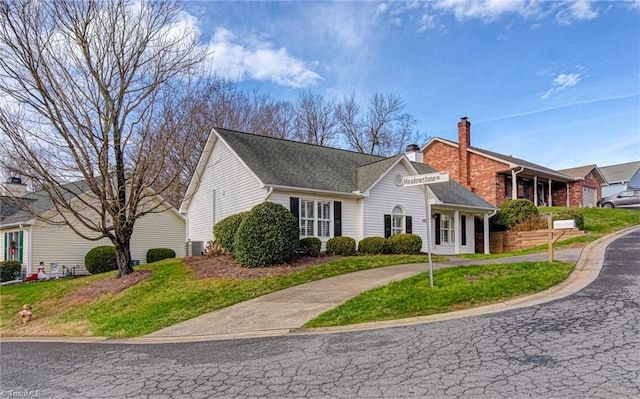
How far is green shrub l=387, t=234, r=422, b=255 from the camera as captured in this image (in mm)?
17188

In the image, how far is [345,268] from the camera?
13367mm

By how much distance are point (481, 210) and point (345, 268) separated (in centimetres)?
1256

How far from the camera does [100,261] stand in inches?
792

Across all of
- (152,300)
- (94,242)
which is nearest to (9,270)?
(94,242)

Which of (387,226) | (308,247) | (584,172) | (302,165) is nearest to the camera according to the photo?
(308,247)

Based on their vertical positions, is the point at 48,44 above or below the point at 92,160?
above

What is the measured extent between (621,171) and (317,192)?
4222 centimetres

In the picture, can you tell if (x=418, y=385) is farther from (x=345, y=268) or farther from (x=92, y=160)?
(x=92, y=160)

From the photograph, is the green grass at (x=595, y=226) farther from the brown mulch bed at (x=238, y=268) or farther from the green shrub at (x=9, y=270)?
the green shrub at (x=9, y=270)

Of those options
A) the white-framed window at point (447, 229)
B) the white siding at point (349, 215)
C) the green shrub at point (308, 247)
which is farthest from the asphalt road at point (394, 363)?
the white-framed window at point (447, 229)

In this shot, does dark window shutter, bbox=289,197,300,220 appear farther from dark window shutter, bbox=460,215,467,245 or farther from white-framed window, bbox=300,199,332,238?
dark window shutter, bbox=460,215,467,245

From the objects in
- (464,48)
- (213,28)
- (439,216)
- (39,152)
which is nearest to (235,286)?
(39,152)

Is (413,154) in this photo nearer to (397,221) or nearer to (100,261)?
(397,221)

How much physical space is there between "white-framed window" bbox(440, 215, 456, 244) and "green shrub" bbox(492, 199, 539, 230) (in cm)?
329
